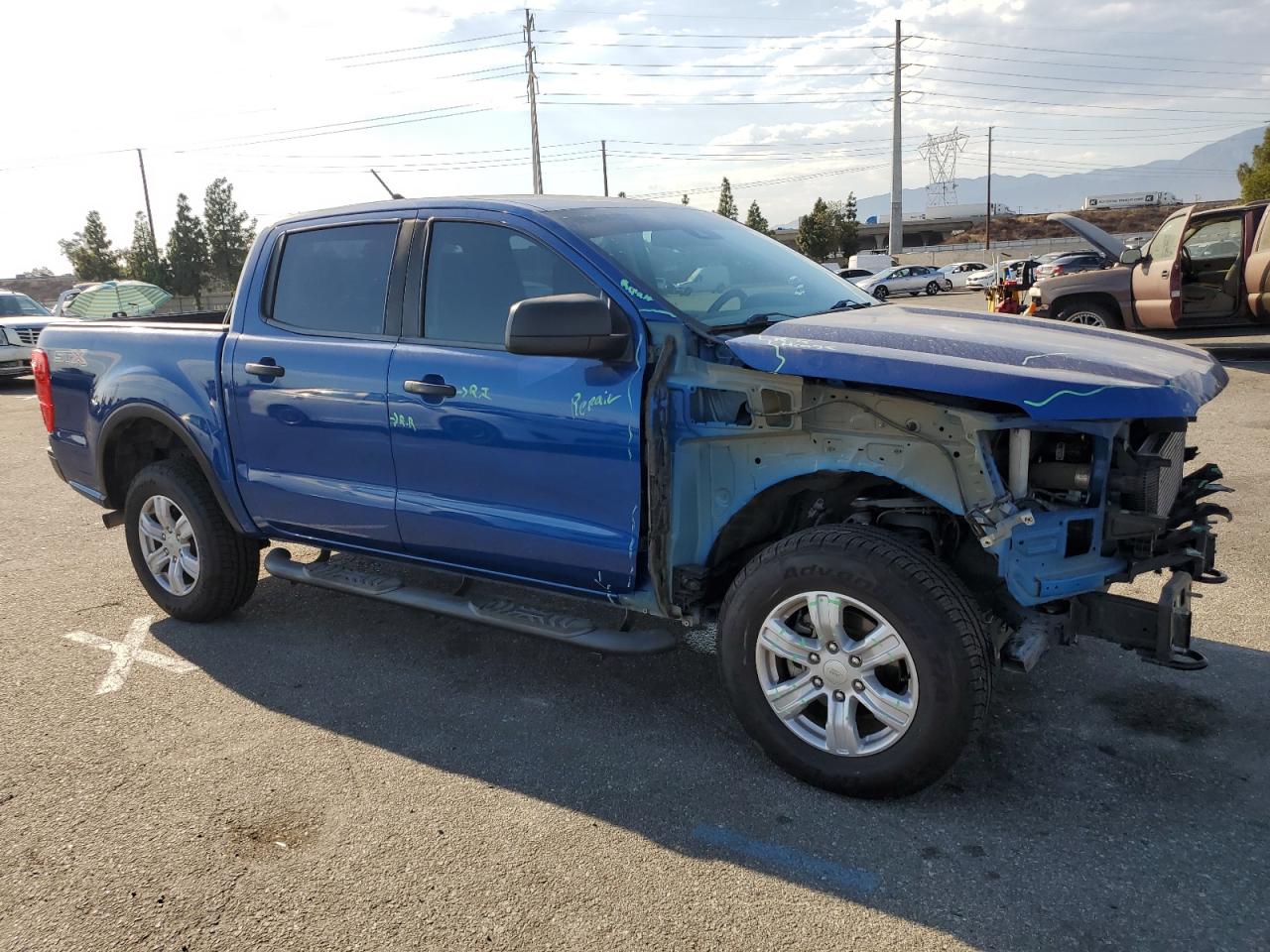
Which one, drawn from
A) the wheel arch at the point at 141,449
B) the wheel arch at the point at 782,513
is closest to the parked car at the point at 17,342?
the wheel arch at the point at 141,449

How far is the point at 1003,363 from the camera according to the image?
2848 mm

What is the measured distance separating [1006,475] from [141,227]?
231 feet

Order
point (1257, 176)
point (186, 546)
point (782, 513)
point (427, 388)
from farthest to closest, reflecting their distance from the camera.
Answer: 1. point (1257, 176)
2. point (186, 546)
3. point (427, 388)
4. point (782, 513)

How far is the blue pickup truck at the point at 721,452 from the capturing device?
115 inches

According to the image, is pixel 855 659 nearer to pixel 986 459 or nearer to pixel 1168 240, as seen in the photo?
pixel 986 459

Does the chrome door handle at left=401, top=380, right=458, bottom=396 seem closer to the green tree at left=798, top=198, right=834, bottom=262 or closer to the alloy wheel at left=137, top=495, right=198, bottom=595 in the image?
the alloy wheel at left=137, top=495, right=198, bottom=595

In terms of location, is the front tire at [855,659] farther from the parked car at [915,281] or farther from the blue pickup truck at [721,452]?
the parked car at [915,281]

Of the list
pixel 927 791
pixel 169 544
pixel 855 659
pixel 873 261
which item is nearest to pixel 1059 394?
pixel 855 659

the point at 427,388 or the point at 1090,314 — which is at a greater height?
the point at 427,388

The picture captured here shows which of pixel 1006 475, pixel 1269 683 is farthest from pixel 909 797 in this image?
pixel 1269 683

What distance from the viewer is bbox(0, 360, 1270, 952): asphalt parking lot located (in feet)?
8.51

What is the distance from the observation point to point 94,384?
5012 mm

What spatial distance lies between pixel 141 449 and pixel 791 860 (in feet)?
13.2

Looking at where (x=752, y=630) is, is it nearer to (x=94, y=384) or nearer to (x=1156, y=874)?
(x=1156, y=874)
